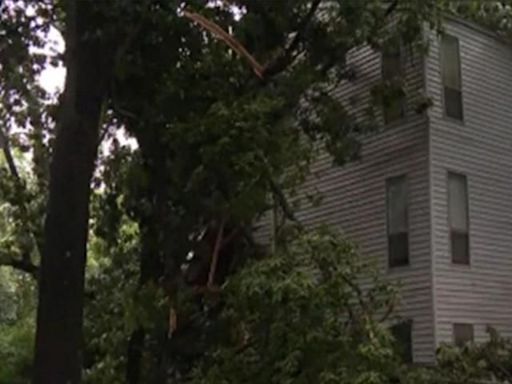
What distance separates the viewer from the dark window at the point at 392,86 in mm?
14469

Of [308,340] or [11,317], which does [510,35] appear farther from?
[11,317]

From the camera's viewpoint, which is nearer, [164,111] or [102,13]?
[102,13]

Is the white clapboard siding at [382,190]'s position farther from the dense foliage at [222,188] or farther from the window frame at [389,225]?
the dense foliage at [222,188]

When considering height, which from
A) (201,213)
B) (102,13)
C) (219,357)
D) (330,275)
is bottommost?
(219,357)

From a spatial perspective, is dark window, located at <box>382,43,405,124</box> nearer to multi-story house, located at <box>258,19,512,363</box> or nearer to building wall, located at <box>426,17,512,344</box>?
multi-story house, located at <box>258,19,512,363</box>

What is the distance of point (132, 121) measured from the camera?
12875 millimetres

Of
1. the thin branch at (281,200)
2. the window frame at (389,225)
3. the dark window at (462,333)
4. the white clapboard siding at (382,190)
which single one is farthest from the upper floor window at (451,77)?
the thin branch at (281,200)

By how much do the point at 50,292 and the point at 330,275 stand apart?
3.30m

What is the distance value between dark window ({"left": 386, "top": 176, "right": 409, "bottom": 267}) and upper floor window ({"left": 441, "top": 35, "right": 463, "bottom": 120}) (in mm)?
1551

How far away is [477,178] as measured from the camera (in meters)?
Result: 15.7

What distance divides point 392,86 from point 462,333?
4254 millimetres

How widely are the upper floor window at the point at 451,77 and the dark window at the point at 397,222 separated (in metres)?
1.55

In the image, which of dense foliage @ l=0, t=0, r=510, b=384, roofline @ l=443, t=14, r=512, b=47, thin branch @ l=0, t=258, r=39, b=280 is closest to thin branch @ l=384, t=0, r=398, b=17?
dense foliage @ l=0, t=0, r=510, b=384

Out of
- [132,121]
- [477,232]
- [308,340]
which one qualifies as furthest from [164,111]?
[477,232]
